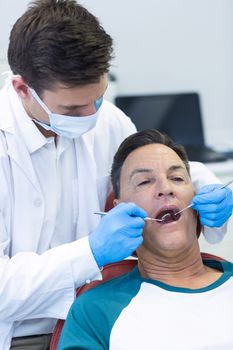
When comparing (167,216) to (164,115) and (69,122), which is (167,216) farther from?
(164,115)

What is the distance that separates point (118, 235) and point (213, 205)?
1.07 feet

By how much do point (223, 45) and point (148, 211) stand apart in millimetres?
2422

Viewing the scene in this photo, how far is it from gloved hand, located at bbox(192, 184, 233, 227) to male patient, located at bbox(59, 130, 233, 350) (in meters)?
0.05

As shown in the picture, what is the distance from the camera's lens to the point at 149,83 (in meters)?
3.68

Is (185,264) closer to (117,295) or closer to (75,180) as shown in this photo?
(117,295)

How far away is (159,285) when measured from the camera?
62.1 inches

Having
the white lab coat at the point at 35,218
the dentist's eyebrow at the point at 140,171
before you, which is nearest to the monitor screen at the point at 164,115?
the white lab coat at the point at 35,218

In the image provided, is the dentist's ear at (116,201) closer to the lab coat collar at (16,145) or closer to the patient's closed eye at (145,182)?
the patient's closed eye at (145,182)

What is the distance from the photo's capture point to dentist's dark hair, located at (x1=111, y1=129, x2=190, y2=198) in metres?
1.74

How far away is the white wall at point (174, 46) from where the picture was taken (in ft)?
11.8

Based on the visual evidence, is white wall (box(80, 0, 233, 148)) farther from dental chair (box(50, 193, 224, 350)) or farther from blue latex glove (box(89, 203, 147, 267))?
blue latex glove (box(89, 203, 147, 267))

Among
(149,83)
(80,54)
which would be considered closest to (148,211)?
(80,54)

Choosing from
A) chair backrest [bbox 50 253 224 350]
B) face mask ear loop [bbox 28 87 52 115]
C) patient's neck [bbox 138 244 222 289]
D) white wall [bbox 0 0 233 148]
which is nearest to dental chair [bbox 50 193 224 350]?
chair backrest [bbox 50 253 224 350]

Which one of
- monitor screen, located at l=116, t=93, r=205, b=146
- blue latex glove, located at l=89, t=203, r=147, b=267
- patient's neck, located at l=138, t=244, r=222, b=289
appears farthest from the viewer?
monitor screen, located at l=116, t=93, r=205, b=146
